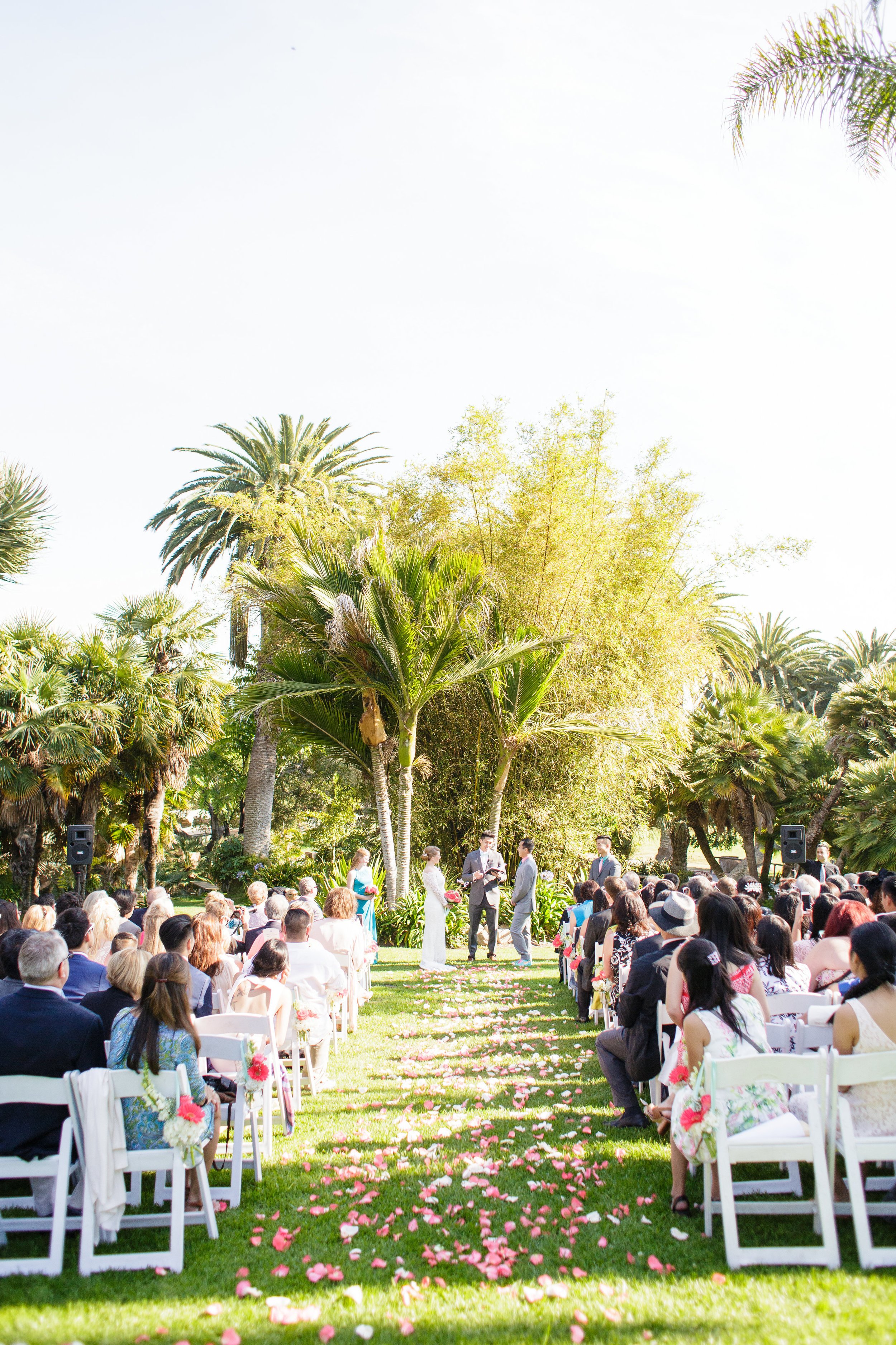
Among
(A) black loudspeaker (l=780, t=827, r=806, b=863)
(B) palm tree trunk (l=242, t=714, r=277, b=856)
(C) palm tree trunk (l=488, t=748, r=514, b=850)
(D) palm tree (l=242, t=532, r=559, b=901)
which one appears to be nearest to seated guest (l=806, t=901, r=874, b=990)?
(A) black loudspeaker (l=780, t=827, r=806, b=863)

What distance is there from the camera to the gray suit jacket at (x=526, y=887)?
1228 cm

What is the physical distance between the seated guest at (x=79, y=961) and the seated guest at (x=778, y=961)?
12.4 feet

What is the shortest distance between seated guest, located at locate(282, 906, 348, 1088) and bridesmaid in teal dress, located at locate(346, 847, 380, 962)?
4453 mm

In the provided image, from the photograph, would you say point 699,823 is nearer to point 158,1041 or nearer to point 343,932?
point 343,932

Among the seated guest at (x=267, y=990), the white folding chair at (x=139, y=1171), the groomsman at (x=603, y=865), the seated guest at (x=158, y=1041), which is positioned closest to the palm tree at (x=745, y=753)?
→ the groomsman at (x=603, y=865)

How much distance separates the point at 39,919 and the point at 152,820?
1432 cm

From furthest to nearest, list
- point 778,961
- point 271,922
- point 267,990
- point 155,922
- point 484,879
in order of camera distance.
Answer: point 484,879
point 271,922
point 155,922
point 778,961
point 267,990

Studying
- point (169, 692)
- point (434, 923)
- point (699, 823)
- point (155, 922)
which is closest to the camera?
point (155, 922)

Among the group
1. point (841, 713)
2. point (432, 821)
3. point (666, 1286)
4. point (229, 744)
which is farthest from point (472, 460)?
point (229, 744)

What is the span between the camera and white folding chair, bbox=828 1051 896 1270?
3373 mm

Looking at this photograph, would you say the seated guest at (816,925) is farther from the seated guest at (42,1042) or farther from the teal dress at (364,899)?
the teal dress at (364,899)

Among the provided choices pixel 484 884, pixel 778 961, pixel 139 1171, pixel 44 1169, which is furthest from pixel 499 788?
pixel 44 1169

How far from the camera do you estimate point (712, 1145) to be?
377 cm

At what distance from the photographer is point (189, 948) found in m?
4.90
